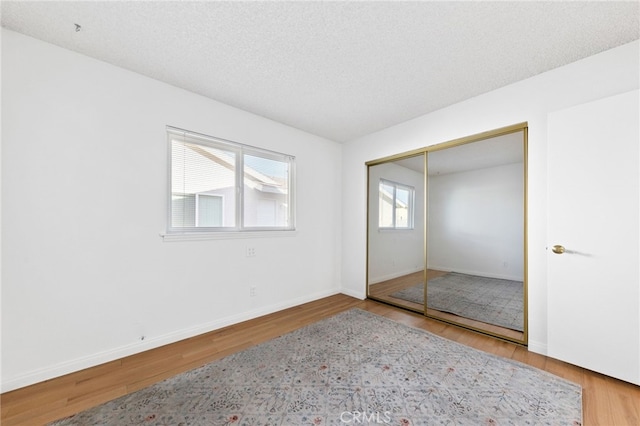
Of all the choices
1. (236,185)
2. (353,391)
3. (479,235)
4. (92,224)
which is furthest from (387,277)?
(92,224)

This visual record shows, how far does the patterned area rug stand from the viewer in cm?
155

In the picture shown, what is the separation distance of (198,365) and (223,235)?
1322 millimetres

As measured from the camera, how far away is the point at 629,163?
1892 mm

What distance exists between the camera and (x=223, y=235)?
2938mm

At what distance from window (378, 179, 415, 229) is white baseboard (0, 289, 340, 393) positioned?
210cm

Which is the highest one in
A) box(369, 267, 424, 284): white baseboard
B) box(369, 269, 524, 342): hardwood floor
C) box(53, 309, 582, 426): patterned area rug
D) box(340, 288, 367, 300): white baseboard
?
box(369, 267, 424, 284): white baseboard

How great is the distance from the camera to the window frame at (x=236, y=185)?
2.59 meters

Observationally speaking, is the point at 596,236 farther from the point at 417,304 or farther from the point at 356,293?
the point at 356,293

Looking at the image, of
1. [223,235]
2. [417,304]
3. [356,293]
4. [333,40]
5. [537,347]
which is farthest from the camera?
[356,293]

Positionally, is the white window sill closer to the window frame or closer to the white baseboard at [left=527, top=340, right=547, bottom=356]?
the window frame

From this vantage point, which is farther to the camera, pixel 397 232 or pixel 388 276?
pixel 388 276

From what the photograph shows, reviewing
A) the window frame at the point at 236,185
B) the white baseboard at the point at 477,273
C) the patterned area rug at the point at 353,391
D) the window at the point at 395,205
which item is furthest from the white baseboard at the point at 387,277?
the window frame at the point at 236,185

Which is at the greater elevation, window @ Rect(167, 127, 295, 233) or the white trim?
window @ Rect(167, 127, 295, 233)

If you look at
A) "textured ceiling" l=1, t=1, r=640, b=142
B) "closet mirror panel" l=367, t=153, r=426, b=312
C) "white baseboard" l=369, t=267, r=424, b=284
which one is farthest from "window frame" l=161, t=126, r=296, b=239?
"white baseboard" l=369, t=267, r=424, b=284
